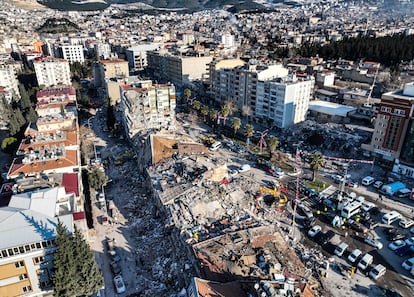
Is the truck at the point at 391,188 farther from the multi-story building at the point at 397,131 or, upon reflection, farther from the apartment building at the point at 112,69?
the apartment building at the point at 112,69

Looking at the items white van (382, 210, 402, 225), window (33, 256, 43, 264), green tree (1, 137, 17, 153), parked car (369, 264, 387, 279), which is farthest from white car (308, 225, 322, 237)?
green tree (1, 137, 17, 153)

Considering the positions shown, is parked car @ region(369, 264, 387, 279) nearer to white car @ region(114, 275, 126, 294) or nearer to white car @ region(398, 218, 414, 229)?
white car @ region(398, 218, 414, 229)

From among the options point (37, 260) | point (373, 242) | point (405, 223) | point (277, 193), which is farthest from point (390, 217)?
point (37, 260)

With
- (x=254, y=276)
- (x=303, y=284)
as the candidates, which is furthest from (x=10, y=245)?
(x=303, y=284)

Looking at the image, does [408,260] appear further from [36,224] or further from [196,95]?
[196,95]

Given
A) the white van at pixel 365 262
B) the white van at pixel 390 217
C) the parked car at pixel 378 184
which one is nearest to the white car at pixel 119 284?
the white van at pixel 365 262
